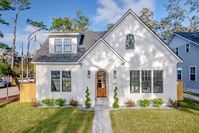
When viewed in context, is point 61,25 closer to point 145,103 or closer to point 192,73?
point 192,73

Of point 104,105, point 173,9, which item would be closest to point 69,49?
point 104,105

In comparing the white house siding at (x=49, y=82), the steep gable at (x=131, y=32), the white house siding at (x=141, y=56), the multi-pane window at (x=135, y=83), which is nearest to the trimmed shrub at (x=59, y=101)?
the white house siding at (x=49, y=82)

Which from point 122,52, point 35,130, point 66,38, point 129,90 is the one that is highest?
point 66,38

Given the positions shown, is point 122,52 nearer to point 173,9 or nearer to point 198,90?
point 198,90

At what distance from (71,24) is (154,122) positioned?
120 ft

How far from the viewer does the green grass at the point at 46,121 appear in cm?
954

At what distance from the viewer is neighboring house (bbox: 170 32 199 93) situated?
23823mm

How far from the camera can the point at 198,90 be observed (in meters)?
23.5

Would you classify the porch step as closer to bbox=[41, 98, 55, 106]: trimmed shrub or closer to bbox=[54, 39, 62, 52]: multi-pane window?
bbox=[41, 98, 55, 106]: trimmed shrub

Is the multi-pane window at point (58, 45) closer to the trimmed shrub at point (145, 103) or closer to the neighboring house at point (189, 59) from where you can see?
the trimmed shrub at point (145, 103)

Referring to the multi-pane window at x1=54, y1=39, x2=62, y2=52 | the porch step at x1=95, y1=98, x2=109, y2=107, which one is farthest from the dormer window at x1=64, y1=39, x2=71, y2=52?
the porch step at x1=95, y1=98, x2=109, y2=107

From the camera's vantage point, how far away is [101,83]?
669 inches

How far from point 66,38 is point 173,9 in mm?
35427

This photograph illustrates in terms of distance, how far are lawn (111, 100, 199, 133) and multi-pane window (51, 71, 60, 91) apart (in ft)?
18.4
